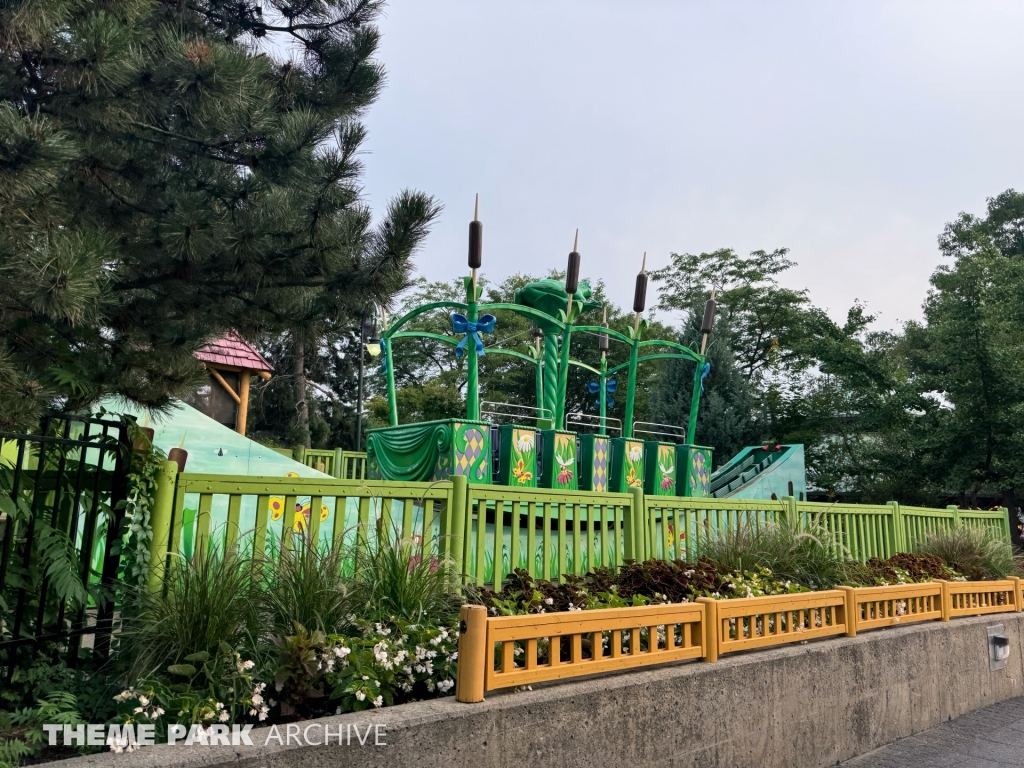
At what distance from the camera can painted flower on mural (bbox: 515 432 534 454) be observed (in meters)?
Result: 12.0

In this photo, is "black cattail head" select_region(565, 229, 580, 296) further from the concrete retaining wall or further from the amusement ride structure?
the concrete retaining wall

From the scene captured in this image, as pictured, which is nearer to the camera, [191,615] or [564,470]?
[191,615]

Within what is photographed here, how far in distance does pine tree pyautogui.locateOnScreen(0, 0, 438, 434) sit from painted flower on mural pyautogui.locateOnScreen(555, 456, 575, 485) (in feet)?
22.6

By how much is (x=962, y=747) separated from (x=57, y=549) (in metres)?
5.93

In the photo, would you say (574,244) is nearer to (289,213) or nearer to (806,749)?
(289,213)

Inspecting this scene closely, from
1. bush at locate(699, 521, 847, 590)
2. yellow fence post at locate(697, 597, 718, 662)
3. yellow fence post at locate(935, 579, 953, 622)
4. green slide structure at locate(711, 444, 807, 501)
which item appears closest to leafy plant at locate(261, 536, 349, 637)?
yellow fence post at locate(697, 597, 718, 662)

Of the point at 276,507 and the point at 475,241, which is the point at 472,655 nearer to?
the point at 276,507

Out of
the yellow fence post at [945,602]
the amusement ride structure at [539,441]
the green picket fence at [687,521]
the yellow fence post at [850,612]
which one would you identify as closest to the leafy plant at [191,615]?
the green picket fence at [687,521]

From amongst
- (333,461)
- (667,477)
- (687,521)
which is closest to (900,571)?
(687,521)

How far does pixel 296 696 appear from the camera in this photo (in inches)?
132

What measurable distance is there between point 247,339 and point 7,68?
2348 millimetres

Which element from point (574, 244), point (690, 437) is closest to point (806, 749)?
point (574, 244)

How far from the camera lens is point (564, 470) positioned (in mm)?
12516

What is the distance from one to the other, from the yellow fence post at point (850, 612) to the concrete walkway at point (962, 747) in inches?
31.8
